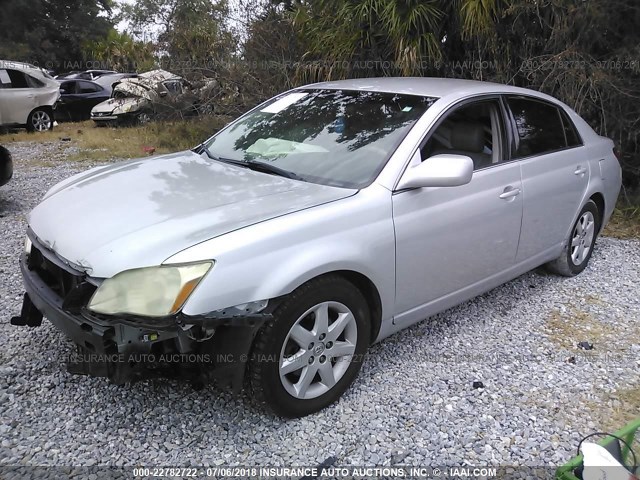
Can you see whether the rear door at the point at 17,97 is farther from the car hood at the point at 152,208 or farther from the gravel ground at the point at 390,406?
the car hood at the point at 152,208

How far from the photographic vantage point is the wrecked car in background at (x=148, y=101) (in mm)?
10297

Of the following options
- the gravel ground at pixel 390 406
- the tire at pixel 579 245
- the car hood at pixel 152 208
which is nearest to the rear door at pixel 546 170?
the tire at pixel 579 245

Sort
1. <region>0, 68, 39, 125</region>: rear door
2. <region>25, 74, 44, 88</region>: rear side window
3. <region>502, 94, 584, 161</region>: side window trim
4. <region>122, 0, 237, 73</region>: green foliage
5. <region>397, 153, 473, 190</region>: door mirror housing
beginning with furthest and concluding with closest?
<region>25, 74, 44, 88</region>: rear side window
<region>0, 68, 39, 125</region>: rear door
<region>122, 0, 237, 73</region>: green foliage
<region>502, 94, 584, 161</region>: side window trim
<region>397, 153, 473, 190</region>: door mirror housing

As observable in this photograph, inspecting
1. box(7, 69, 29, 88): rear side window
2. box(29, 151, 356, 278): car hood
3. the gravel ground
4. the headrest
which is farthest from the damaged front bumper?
box(7, 69, 29, 88): rear side window

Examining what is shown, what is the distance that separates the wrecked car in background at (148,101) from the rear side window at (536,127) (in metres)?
7.44

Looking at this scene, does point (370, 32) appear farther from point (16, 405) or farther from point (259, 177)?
point (16, 405)

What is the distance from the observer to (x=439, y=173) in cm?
277

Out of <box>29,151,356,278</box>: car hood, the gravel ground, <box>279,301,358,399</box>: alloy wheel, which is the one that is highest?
<box>29,151,356,278</box>: car hood

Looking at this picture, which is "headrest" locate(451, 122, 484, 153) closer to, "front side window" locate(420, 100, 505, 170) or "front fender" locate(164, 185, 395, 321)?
"front side window" locate(420, 100, 505, 170)

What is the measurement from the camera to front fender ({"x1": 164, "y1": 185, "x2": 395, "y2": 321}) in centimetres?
225

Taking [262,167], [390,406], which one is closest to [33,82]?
[262,167]

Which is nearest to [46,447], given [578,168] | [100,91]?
[578,168]

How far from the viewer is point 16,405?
2701mm

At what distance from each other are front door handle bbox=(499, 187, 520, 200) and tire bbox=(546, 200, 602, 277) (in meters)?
1.09
